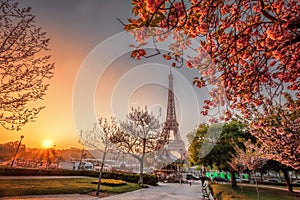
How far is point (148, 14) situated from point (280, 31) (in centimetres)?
212

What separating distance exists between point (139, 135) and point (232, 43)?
789 inches

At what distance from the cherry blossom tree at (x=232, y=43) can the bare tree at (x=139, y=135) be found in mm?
A: 17888

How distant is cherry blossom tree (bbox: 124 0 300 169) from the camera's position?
2654 millimetres

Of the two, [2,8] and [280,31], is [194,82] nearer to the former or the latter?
[280,31]

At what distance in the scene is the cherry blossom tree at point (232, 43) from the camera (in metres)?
2.65

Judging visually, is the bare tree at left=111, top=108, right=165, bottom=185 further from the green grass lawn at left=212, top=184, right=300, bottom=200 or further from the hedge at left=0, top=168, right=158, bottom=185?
the green grass lawn at left=212, top=184, right=300, bottom=200

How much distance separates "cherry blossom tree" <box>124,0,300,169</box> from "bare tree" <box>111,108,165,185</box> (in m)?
17.9

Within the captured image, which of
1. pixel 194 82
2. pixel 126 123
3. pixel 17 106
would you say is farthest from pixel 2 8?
pixel 126 123

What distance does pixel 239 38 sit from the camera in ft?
10.5

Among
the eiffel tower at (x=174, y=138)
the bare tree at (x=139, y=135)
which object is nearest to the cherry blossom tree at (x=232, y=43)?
the bare tree at (x=139, y=135)

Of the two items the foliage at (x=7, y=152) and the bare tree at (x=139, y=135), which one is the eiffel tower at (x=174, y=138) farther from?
the foliage at (x=7, y=152)

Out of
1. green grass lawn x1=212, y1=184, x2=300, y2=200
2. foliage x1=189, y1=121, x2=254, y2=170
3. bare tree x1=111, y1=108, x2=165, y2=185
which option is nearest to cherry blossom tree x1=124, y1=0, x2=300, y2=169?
green grass lawn x1=212, y1=184, x2=300, y2=200

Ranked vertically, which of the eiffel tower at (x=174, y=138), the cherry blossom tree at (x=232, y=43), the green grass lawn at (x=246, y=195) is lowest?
the green grass lawn at (x=246, y=195)

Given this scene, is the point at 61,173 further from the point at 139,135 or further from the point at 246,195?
the point at 246,195
